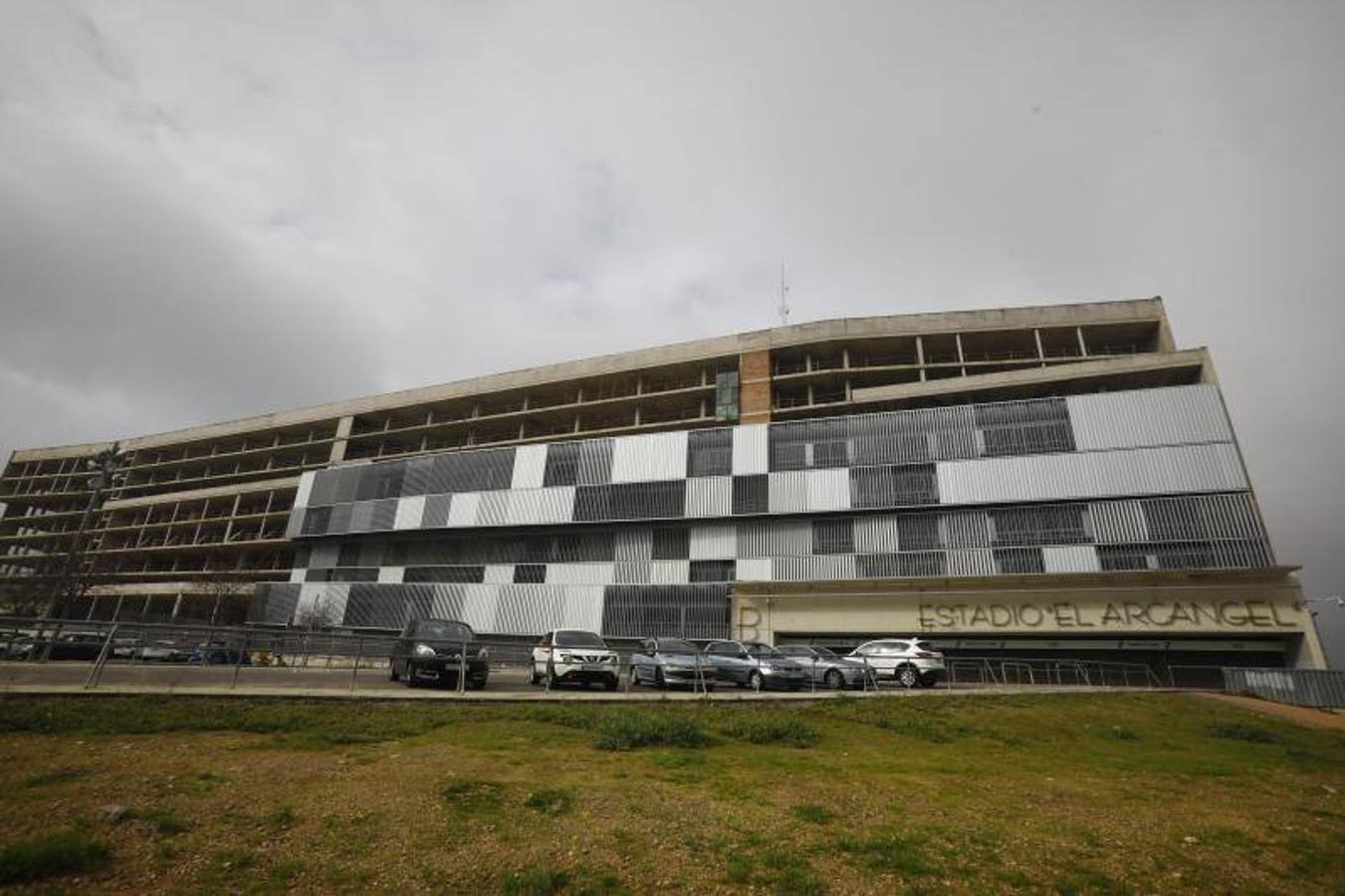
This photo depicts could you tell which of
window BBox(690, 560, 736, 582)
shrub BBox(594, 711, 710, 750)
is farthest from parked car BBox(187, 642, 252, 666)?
window BBox(690, 560, 736, 582)

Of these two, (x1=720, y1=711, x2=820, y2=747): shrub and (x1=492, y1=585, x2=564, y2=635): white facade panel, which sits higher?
(x1=492, y1=585, x2=564, y2=635): white facade panel

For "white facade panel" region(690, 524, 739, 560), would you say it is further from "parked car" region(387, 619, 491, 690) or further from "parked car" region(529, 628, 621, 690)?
"parked car" region(387, 619, 491, 690)

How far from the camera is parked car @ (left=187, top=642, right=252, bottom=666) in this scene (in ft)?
46.8

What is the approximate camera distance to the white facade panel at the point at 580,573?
127 ft

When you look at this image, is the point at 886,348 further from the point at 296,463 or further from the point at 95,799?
the point at 296,463

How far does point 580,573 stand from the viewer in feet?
129

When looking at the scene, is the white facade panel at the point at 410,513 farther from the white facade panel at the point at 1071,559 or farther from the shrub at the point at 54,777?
the shrub at the point at 54,777

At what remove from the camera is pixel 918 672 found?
75.4 feet

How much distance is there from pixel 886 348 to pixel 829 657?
25977 mm

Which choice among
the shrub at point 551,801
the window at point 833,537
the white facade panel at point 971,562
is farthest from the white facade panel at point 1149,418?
the shrub at point 551,801

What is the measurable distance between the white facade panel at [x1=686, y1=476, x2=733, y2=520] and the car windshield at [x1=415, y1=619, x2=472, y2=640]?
20798 millimetres

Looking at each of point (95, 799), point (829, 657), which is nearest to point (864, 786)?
point (95, 799)

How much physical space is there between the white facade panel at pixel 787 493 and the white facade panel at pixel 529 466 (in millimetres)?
15250

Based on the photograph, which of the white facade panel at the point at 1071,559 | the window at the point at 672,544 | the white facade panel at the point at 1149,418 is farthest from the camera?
the window at the point at 672,544
